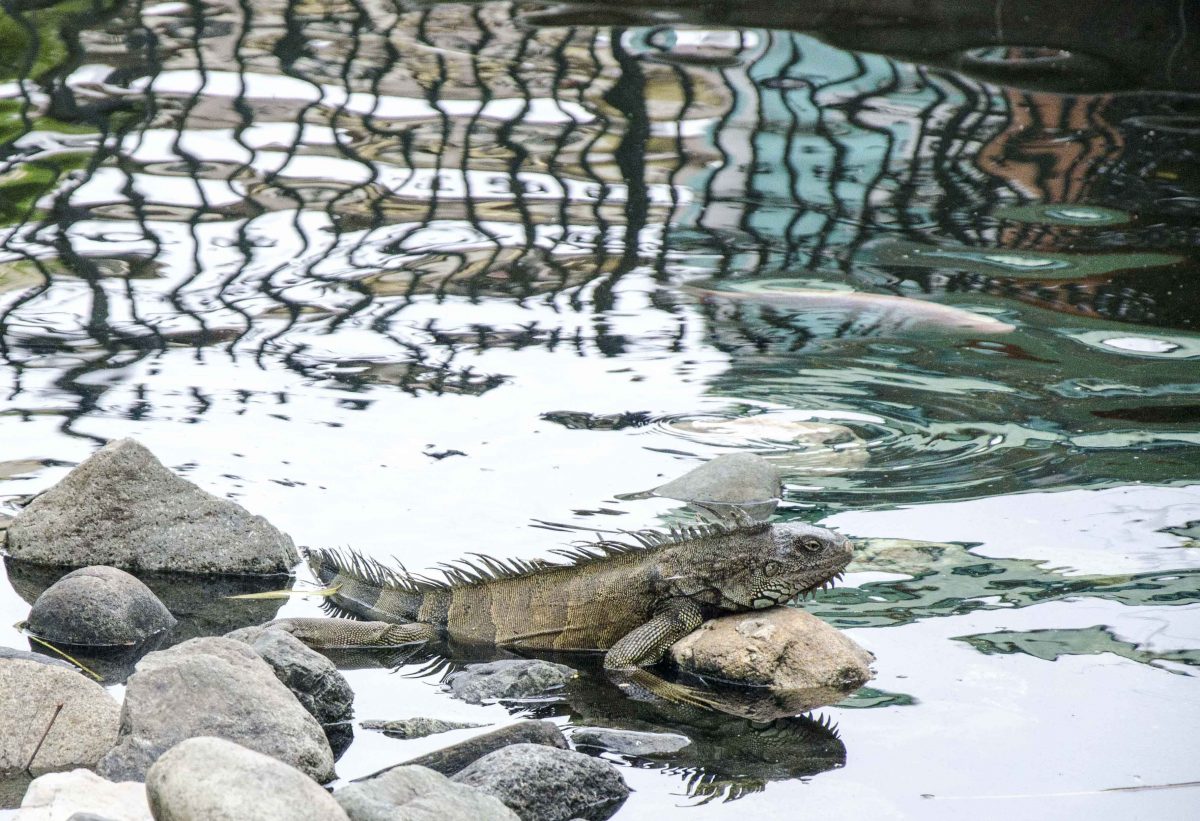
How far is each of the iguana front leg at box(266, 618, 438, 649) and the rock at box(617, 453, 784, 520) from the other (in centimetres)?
137

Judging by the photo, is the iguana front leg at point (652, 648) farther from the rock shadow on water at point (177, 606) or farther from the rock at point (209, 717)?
the rock shadow on water at point (177, 606)

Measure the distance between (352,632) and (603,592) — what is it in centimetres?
85

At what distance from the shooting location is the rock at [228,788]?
3.32m

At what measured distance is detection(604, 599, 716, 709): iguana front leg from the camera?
4832 mm

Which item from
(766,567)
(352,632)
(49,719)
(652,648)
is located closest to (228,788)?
(49,719)

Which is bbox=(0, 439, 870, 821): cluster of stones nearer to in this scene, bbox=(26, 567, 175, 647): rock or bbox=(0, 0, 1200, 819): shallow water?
bbox=(26, 567, 175, 647): rock

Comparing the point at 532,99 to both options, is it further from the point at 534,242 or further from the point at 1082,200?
the point at 1082,200

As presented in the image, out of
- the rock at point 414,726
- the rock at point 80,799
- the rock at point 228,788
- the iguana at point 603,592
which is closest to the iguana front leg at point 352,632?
the iguana at point 603,592

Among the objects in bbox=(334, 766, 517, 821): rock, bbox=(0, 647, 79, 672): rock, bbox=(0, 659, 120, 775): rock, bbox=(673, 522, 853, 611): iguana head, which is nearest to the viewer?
bbox=(334, 766, 517, 821): rock

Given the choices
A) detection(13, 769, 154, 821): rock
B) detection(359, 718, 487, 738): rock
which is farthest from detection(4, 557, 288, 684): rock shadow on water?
detection(13, 769, 154, 821): rock

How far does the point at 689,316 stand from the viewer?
8.51 meters

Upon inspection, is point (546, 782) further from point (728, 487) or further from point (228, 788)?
point (728, 487)

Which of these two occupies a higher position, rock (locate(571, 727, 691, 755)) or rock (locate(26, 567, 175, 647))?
rock (locate(26, 567, 175, 647))

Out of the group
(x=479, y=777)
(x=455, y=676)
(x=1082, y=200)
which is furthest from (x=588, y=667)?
(x=1082, y=200)
